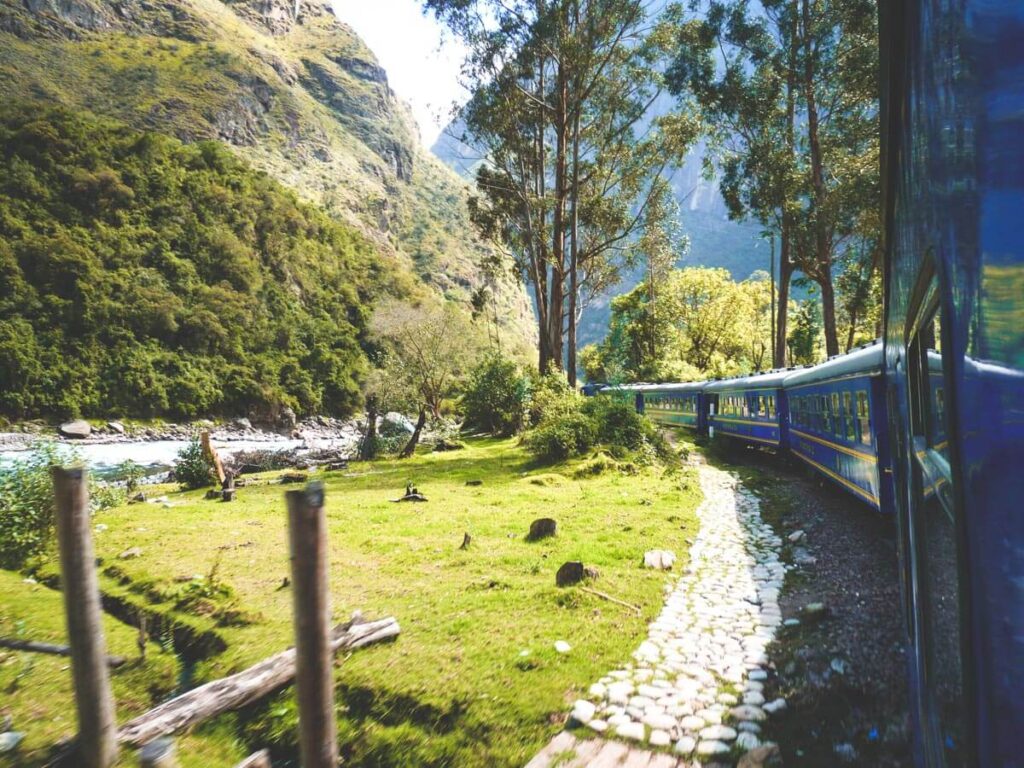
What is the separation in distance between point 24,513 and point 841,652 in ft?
30.9

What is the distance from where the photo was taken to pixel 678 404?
26203 mm

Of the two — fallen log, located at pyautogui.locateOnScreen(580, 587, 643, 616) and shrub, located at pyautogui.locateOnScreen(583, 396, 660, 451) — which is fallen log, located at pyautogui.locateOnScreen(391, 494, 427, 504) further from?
fallen log, located at pyautogui.locateOnScreen(580, 587, 643, 616)

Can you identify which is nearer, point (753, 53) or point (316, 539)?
point (316, 539)

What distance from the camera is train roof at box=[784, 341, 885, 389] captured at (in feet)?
25.4

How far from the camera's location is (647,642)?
536 centimetres

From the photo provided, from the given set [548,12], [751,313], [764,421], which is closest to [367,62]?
[751,313]

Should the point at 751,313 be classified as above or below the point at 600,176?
below

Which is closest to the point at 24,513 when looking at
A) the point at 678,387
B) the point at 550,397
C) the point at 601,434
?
the point at 601,434

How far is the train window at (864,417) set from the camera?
26.1 ft

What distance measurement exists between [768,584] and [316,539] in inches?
224

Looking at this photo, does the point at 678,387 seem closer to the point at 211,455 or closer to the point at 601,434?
the point at 601,434

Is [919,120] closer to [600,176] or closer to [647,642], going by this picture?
[647,642]

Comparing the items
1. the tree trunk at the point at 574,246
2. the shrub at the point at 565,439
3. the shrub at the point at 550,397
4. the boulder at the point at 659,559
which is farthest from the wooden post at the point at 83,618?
the tree trunk at the point at 574,246

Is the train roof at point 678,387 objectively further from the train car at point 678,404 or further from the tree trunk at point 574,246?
the tree trunk at point 574,246
